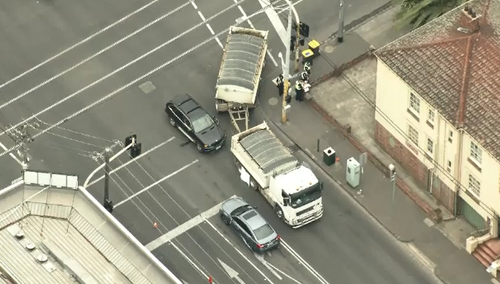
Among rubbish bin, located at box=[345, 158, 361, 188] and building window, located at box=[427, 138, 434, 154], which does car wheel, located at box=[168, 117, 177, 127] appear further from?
building window, located at box=[427, 138, 434, 154]

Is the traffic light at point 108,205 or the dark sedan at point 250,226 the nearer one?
the dark sedan at point 250,226

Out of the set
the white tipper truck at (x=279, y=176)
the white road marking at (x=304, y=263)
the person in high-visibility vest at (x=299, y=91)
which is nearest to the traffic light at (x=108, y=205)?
the white tipper truck at (x=279, y=176)

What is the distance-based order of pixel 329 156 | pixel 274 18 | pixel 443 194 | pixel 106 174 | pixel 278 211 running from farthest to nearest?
pixel 274 18 → pixel 329 156 → pixel 443 194 → pixel 278 211 → pixel 106 174

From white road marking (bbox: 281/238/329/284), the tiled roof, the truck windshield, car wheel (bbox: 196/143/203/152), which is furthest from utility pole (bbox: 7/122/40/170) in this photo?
the tiled roof

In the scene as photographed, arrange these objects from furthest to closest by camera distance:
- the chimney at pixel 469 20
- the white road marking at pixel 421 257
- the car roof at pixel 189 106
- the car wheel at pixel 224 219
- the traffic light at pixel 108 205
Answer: the car roof at pixel 189 106 < the traffic light at pixel 108 205 < the car wheel at pixel 224 219 < the white road marking at pixel 421 257 < the chimney at pixel 469 20

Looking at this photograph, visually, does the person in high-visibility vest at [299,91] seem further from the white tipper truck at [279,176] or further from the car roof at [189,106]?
the car roof at [189,106]

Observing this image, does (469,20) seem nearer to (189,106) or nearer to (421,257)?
(421,257)

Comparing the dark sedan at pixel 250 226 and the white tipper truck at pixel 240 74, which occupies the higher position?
the white tipper truck at pixel 240 74

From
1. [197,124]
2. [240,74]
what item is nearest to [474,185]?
[240,74]
